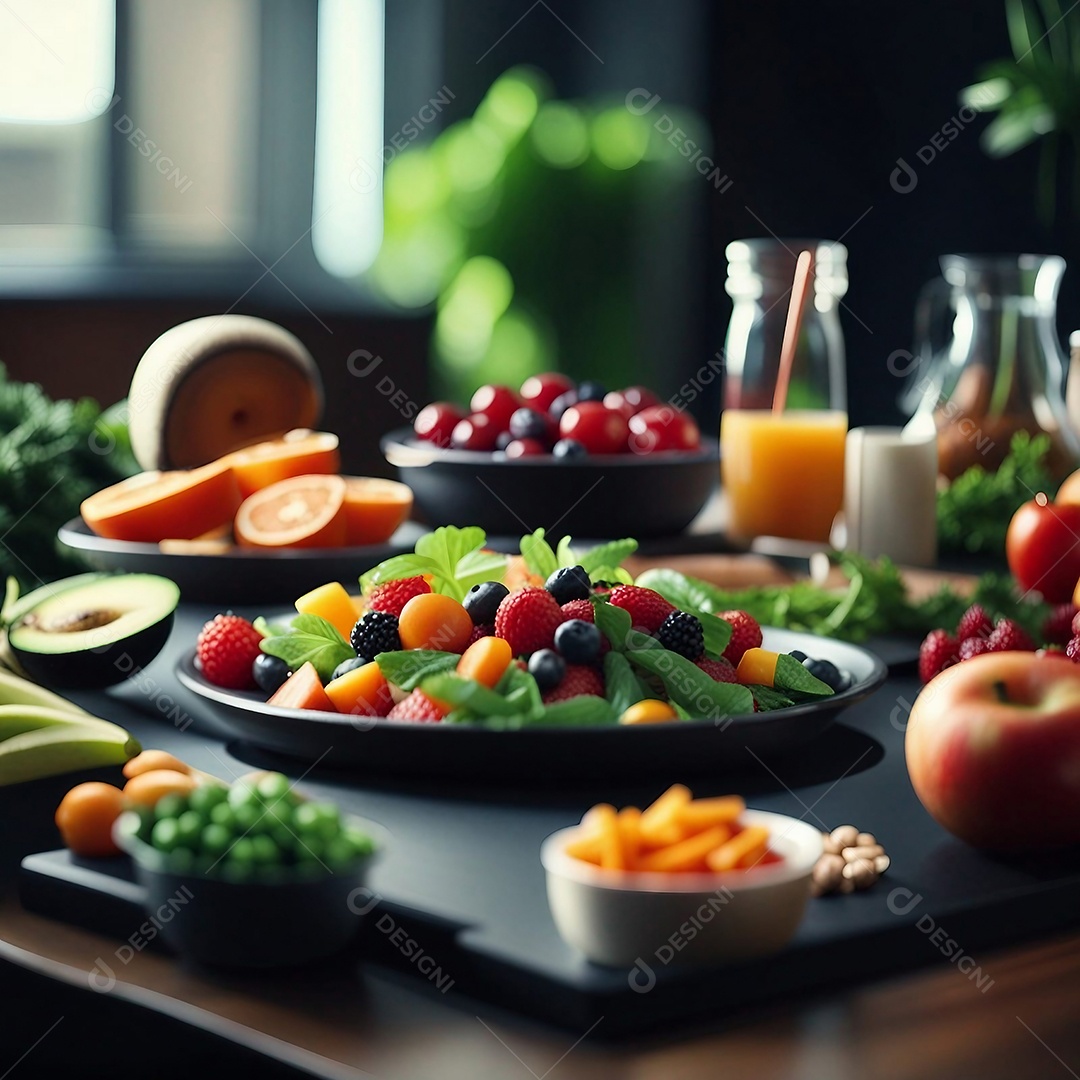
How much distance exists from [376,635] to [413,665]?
0.17 feet

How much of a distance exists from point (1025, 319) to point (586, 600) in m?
1.32

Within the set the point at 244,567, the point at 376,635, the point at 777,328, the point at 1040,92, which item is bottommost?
the point at 244,567

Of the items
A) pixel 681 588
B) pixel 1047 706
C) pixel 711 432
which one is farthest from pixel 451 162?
pixel 1047 706

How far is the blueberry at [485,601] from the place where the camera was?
111 cm

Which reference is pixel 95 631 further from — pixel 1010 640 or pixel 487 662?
pixel 1010 640

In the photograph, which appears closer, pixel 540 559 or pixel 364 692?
pixel 364 692

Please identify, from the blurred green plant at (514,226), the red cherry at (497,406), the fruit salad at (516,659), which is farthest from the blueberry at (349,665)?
the blurred green plant at (514,226)

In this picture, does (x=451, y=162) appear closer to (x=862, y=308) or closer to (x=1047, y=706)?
(x=862, y=308)

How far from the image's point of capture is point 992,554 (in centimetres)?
209

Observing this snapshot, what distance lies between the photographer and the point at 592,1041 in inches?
28.0

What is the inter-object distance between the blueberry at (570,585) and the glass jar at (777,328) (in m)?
1.04

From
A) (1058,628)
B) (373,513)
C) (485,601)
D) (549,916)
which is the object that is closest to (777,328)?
(373,513)

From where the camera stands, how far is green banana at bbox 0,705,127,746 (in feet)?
3.58

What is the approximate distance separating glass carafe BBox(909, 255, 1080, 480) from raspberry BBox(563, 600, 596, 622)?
4.25ft
